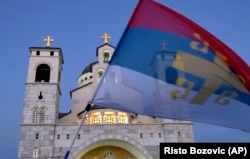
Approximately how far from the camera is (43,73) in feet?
107

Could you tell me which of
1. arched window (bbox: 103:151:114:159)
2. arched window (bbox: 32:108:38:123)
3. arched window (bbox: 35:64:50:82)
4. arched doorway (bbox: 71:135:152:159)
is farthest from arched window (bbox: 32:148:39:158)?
arched window (bbox: 35:64:50:82)

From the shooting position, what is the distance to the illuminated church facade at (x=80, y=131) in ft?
93.2

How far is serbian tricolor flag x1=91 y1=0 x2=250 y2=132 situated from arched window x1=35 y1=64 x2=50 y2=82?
26.5 m

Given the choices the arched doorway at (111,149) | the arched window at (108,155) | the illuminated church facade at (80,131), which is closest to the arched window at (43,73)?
the illuminated church facade at (80,131)

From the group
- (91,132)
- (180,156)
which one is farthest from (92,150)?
(180,156)

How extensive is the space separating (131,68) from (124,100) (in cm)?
63

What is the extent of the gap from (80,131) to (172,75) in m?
23.3

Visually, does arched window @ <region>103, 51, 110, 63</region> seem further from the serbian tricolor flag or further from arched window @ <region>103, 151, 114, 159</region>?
the serbian tricolor flag

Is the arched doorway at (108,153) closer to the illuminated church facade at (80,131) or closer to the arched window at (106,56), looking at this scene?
the illuminated church facade at (80,131)

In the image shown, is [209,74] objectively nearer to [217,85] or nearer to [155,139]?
[217,85]

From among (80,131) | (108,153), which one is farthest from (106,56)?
(108,153)

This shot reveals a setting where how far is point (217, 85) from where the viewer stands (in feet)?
22.1

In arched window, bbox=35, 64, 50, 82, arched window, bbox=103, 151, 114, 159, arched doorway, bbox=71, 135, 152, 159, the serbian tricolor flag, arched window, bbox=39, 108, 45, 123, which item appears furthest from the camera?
arched window, bbox=35, 64, 50, 82

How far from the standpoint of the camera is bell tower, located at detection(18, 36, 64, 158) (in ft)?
92.5
